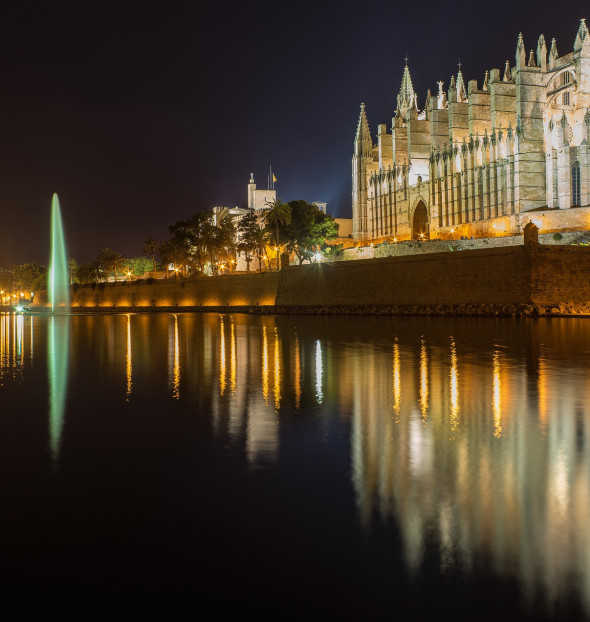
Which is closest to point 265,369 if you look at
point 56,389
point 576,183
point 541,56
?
point 56,389

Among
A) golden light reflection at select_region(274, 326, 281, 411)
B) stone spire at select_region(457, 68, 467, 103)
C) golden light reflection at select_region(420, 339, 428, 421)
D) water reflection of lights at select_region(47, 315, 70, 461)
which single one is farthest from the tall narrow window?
water reflection of lights at select_region(47, 315, 70, 461)

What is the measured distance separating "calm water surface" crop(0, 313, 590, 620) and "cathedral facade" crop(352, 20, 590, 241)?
134ft

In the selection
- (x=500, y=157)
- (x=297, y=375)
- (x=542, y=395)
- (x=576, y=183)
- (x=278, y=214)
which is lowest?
(x=542, y=395)

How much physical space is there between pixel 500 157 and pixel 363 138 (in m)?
26.8

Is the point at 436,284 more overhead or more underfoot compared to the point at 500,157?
more underfoot

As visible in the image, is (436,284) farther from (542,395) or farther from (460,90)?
(460,90)

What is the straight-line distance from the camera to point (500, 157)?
56.6 metres

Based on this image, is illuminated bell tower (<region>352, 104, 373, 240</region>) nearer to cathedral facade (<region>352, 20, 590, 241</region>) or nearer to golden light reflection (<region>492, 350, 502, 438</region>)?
cathedral facade (<region>352, 20, 590, 241</region>)

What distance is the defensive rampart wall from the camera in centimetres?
3378

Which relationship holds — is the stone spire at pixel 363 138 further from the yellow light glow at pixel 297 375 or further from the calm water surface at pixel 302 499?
the calm water surface at pixel 302 499

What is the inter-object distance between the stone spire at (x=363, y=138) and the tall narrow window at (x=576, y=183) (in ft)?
115

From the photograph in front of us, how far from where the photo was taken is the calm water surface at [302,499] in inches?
150

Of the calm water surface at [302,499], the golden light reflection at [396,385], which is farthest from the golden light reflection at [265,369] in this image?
the golden light reflection at [396,385]

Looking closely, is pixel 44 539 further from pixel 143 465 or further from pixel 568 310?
pixel 568 310
